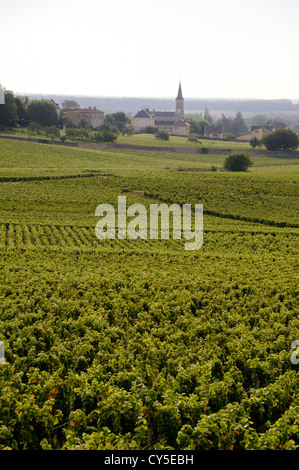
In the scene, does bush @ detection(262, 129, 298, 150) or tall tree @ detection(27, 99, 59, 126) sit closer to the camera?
bush @ detection(262, 129, 298, 150)

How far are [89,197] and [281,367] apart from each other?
140 feet

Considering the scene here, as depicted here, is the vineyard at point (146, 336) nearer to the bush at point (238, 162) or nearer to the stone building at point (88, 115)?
the bush at point (238, 162)

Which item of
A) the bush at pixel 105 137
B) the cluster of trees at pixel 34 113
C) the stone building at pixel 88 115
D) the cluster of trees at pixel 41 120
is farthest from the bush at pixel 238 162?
the stone building at pixel 88 115

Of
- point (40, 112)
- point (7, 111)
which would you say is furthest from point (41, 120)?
point (7, 111)

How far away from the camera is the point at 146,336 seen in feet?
60.5

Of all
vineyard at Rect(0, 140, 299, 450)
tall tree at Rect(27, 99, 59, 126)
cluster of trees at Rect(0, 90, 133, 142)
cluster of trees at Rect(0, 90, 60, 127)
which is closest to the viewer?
vineyard at Rect(0, 140, 299, 450)

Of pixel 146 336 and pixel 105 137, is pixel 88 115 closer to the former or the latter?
pixel 105 137

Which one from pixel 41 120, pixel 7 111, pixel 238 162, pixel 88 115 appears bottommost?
pixel 238 162

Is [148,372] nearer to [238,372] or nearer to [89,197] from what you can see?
[238,372]

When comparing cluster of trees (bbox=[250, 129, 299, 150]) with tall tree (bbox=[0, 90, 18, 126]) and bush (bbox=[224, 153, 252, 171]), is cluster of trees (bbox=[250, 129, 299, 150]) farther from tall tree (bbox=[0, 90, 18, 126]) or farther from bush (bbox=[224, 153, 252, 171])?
tall tree (bbox=[0, 90, 18, 126])

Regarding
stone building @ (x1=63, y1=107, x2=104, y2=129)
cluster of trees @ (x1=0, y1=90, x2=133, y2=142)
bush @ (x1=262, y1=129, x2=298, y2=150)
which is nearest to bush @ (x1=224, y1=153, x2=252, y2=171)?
bush @ (x1=262, y1=129, x2=298, y2=150)

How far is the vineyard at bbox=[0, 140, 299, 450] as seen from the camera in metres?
12.3

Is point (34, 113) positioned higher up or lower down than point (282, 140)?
higher up
